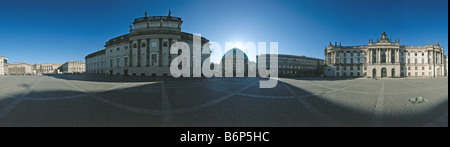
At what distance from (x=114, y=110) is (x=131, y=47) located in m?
33.2

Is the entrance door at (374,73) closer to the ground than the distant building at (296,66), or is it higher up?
closer to the ground

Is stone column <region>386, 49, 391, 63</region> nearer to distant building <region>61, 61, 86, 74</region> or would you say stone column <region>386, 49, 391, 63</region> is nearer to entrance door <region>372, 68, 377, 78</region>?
entrance door <region>372, 68, 377, 78</region>

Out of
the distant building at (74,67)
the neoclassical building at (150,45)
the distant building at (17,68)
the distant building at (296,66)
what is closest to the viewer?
the neoclassical building at (150,45)

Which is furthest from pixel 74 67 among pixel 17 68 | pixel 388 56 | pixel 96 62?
pixel 388 56

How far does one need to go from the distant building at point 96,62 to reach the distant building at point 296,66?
59.1 m

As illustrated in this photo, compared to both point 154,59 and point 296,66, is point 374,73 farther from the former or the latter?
point 154,59

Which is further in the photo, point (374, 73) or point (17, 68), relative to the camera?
point (17, 68)

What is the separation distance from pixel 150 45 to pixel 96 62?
31.2m

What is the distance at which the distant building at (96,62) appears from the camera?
145 feet

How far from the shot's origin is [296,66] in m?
76.2

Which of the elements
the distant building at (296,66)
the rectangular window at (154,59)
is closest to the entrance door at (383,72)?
the distant building at (296,66)

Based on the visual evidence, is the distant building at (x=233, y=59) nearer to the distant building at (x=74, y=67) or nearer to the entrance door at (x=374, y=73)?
the entrance door at (x=374, y=73)

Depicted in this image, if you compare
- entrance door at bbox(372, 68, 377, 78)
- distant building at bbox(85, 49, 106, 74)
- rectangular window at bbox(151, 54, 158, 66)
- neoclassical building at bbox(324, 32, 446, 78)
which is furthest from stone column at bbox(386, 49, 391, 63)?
distant building at bbox(85, 49, 106, 74)
